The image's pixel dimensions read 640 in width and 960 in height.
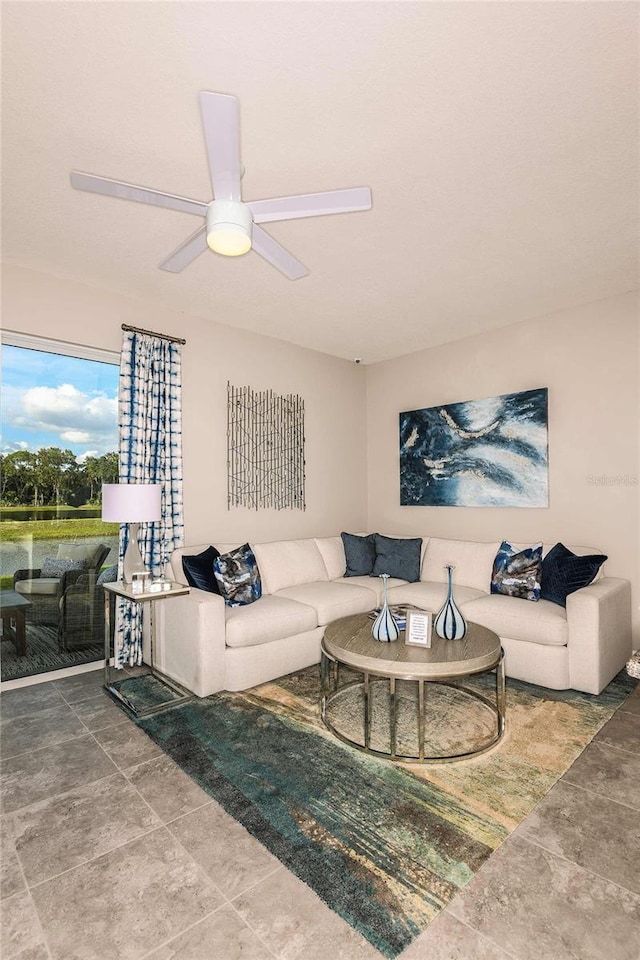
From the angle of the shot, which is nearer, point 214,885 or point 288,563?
point 214,885

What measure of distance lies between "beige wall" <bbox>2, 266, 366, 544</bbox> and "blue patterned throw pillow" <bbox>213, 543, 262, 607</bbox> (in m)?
0.71

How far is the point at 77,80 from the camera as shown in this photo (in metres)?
1.86

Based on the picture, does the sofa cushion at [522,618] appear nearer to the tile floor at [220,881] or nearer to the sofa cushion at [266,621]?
the tile floor at [220,881]

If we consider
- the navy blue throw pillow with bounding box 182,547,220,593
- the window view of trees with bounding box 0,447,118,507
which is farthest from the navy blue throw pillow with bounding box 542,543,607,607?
the window view of trees with bounding box 0,447,118,507

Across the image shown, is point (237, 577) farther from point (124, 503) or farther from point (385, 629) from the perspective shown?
point (385, 629)

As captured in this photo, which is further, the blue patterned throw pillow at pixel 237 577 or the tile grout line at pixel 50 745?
the blue patterned throw pillow at pixel 237 577

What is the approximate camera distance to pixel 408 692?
3197 millimetres

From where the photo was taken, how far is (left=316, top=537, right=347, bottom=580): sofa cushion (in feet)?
15.3

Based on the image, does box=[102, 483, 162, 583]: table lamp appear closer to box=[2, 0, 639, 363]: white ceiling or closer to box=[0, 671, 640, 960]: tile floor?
box=[0, 671, 640, 960]: tile floor

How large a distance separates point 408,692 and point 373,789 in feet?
3.68

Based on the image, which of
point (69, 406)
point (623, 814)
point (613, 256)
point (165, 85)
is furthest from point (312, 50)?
point (623, 814)

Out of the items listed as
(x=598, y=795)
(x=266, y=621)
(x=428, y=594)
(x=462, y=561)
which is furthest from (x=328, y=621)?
(x=598, y=795)

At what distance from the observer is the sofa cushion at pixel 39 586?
338 centimetres

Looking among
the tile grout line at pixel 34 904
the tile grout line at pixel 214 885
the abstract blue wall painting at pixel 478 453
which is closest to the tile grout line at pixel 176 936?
the tile grout line at pixel 214 885
